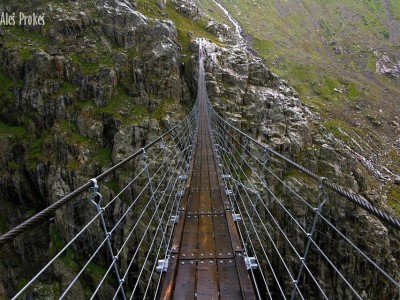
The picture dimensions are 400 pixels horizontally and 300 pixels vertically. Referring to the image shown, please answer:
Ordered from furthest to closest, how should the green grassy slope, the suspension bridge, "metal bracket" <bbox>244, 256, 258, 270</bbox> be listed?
the green grassy slope < the suspension bridge < "metal bracket" <bbox>244, 256, 258, 270</bbox>

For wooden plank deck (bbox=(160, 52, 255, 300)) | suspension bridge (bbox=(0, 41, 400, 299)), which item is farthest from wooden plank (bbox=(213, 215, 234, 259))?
suspension bridge (bbox=(0, 41, 400, 299))

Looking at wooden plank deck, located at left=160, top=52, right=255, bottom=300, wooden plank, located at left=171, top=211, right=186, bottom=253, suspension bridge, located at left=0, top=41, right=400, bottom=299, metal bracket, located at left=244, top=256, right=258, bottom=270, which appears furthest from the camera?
suspension bridge, located at left=0, top=41, right=400, bottom=299

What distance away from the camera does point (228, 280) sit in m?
4.78

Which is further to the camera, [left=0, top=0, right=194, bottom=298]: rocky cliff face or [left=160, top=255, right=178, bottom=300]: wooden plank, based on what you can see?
[left=0, top=0, right=194, bottom=298]: rocky cliff face

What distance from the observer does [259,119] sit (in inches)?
1208

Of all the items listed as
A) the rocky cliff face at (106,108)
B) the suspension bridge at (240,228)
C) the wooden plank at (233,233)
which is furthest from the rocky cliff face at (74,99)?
the wooden plank at (233,233)

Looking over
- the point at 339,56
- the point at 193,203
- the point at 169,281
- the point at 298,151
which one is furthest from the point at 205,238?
the point at 339,56

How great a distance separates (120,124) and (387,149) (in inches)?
1751

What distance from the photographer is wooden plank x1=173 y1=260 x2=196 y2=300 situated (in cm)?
448

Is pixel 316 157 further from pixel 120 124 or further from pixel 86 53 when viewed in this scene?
pixel 86 53

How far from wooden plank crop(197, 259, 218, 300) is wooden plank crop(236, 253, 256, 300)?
395mm

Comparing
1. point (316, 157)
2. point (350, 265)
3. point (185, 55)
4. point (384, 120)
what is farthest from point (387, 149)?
point (185, 55)

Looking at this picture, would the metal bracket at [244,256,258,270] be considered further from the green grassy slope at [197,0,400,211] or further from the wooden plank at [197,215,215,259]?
the green grassy slope at [197,0,400,211]

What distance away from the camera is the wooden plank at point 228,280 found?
4.46 metres
